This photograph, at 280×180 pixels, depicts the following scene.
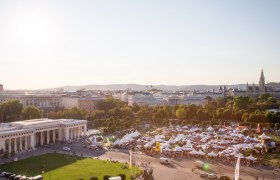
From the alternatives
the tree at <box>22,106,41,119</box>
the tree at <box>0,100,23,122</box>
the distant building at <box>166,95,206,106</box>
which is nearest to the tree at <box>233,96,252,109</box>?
the distant building at <box>166,95,206,106</box>

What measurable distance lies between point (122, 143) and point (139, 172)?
19.2m

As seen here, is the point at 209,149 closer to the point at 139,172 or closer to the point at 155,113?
the point at 139,172

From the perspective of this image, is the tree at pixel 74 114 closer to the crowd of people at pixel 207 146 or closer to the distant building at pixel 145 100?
the crowd of people at pixel 207 146

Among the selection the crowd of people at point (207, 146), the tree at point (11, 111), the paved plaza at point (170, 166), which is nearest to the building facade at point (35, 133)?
the paved plaza at point (170, 166)

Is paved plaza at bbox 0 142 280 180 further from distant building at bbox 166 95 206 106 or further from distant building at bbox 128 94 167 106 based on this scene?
distant building at bbox 128 94 167 106

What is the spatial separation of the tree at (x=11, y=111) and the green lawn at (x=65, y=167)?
3618 centimetres

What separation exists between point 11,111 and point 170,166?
55.9 meters

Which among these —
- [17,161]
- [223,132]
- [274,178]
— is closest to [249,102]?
[223,132]

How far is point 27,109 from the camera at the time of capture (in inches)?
3509

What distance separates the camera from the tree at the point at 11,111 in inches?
3425

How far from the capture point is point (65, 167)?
48.1 m

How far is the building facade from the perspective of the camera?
59016 mm

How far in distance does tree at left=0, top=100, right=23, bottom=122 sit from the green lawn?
119ft

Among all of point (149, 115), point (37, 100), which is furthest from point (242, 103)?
point (37, 100)
